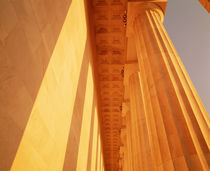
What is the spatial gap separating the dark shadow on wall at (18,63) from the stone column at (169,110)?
3.83 metres

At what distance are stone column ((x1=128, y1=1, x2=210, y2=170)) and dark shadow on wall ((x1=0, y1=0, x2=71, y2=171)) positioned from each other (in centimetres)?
383

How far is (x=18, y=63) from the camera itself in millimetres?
2627

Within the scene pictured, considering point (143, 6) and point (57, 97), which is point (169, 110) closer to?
point (57, 97)

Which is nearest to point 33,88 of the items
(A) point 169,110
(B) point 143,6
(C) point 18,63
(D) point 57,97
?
(C) point 18,63

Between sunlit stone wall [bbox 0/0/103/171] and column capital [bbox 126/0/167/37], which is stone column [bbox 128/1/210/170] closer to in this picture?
column capital [bbox 126/0/167/37]

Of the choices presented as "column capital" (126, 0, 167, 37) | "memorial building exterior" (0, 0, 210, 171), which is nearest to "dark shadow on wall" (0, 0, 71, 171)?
"memorial building exterior" (0, 0, 210, 171)

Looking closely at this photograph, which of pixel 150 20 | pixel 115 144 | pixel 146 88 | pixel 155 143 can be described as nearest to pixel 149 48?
pixel 146 88

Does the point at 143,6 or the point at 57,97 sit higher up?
the point at 143,6

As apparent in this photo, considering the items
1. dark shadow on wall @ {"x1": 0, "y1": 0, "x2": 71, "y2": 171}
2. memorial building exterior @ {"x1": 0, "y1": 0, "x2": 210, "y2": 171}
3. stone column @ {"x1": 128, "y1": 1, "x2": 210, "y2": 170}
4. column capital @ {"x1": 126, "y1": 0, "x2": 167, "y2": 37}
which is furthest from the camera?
column capital @ {"x1": 126, "y1": 0, "x2": 167, "y2": 37}

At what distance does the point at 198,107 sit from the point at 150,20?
628 centimetres

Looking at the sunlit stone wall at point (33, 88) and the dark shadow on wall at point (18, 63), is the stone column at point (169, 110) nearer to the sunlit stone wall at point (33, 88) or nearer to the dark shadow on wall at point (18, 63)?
the sunlit stone wall at point (33, 88)

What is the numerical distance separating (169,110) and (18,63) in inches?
176

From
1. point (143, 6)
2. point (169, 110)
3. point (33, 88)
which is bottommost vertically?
point (33, 88)

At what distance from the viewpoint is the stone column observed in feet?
12.9
